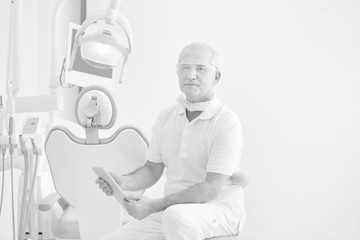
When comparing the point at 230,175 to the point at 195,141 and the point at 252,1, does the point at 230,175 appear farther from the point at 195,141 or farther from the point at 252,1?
the point at 252,1

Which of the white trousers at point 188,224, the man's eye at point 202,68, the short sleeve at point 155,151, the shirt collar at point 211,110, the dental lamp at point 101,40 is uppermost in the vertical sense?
the dental lamp at point 101,40

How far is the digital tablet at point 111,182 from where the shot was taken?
1.92m

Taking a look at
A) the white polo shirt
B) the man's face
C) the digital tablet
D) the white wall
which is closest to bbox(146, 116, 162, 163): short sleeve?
the white polo shirt

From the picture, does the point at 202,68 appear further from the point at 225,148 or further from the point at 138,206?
the point at 138,206

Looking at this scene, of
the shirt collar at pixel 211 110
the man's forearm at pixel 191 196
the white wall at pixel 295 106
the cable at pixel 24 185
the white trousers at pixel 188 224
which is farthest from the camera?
the white wall at pixel 295 106

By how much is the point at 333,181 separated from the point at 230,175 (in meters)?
1.73

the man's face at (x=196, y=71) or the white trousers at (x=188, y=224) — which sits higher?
the man's face at (x=196, y=71)

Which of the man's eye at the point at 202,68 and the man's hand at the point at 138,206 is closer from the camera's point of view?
the man's hand at the point at 138,206

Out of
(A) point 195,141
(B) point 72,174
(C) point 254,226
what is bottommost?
(C) point 254,226

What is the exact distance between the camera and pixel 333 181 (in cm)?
357

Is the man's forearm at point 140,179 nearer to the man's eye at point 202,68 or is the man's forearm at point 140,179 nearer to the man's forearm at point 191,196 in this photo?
the man's forearm at point 191,196

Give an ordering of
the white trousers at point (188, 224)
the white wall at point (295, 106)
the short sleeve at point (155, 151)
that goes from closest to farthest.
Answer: the white trousers at point (188, 224), the short sleeve at point (155, 151), the white wall at point (295, 106)

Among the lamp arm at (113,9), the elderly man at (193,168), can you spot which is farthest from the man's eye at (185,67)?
the lamp arm at (113,9)

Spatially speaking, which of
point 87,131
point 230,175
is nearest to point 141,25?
point 87,131
